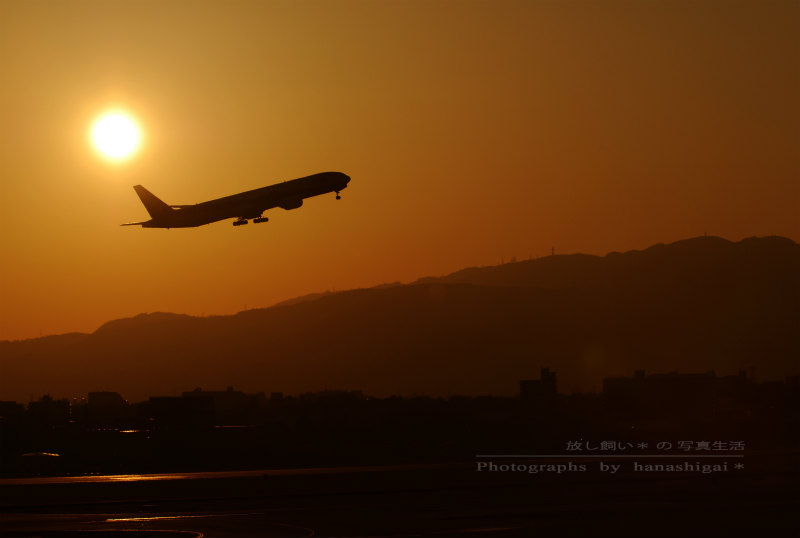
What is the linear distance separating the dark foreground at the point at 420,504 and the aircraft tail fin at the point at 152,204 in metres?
44.5

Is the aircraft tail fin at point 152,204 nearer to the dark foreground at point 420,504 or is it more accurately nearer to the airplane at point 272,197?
the airplane at point 272,197

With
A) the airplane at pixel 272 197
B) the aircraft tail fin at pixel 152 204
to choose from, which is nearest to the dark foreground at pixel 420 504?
the airplane at pixel 272 197

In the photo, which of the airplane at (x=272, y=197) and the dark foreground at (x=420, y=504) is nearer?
the dark foreground at (x=420, y=504)

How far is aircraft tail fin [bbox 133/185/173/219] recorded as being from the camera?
4811 inches

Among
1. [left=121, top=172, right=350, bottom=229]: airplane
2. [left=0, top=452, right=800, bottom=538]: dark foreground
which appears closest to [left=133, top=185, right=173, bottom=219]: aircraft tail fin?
[left=121, top=172, right=350, bottom=229]: airplane

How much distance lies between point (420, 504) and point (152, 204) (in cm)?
7547

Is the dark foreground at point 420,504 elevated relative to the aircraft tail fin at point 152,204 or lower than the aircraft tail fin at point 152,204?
lower

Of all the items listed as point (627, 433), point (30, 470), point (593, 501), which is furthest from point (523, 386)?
point (593, 501)

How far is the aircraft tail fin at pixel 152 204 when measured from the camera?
12219 cm

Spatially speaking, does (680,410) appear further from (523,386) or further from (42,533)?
(42,533)

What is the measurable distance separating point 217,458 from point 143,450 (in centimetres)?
1178

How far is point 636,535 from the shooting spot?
4725 cm

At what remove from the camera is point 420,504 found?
6050 centimetres

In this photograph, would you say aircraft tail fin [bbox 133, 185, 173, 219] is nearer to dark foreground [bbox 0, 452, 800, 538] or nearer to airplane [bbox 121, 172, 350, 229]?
airplane [bbox 121, 172, 350, 229]
